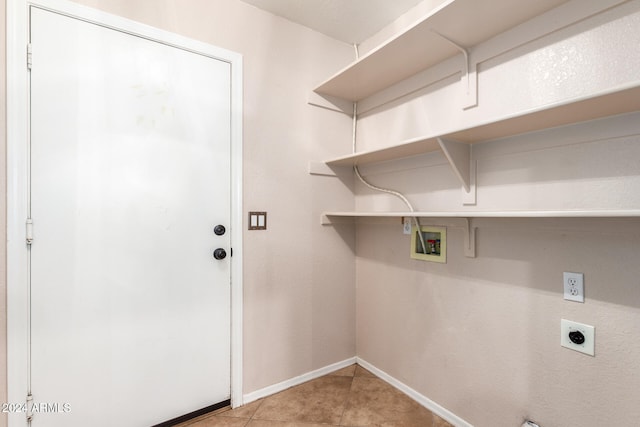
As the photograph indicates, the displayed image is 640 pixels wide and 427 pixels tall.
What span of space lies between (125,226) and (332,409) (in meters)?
1.48

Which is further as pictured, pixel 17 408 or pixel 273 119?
pixel 273 119

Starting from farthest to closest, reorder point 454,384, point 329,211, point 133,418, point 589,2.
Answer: point 329,211 → point 454,384 → point 133,418 → point 589,2

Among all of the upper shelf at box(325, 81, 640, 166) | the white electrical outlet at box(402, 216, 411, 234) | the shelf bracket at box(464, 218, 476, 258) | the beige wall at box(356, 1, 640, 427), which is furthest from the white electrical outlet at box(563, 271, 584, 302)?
the white electrical outlet at box(402, 216, 411, 234)

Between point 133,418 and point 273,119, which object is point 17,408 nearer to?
point 133,418

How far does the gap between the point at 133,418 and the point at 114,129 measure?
1407 millimetres

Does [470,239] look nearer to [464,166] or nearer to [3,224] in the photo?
[464,166]

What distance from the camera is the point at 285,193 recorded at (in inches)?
74.5

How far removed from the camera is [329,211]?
2076mm

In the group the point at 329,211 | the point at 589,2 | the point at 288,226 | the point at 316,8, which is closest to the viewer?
the point at 589,2

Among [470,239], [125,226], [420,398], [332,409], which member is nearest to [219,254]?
[125,226]

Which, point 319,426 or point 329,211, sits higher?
point 329,211

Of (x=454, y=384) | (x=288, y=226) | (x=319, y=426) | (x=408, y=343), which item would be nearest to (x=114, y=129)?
(x=288, y=226)

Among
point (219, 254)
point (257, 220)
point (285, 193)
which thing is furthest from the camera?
point (285, 193)

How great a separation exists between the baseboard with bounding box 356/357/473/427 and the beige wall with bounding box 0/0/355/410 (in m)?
0.23
